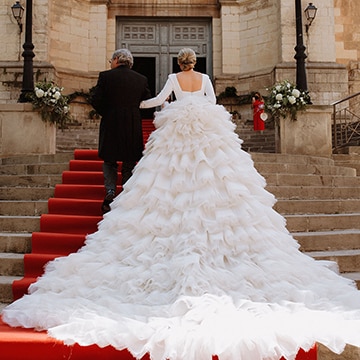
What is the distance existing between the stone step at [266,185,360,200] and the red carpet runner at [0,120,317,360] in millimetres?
2549

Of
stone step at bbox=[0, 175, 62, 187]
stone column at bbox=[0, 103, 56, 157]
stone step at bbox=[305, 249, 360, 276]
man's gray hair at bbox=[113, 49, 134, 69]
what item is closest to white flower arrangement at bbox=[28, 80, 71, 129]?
stone column at bbox=[0, 103, 56, 157]

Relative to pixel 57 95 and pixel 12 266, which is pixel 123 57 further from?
pixel 57 95

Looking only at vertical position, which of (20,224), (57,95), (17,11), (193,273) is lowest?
(193,273)

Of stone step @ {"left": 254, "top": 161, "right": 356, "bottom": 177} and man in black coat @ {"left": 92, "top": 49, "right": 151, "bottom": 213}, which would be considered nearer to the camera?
man in black coat @ {"left": 92, "top": 49, "right": 151, "bottom": 213}

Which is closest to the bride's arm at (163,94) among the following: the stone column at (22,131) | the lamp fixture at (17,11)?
the stone column at (22,131)

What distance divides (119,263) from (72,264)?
15.6 inches

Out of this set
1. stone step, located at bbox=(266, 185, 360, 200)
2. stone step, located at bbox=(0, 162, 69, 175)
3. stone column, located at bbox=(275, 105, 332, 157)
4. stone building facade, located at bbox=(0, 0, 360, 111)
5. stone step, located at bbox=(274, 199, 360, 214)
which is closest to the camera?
stone step, located at bbox=(274, 199, 360, 214)

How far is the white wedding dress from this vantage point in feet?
Result: 7.47

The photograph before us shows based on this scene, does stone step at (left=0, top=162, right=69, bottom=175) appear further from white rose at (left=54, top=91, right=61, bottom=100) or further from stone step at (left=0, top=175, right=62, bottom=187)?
white rose at (left=54, top=91, right=61, bottom=100)

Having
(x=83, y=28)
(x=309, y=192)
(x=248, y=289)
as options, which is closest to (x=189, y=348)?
(x=248, y=289)

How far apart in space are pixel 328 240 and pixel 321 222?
1.34 feet

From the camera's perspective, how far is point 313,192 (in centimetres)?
568

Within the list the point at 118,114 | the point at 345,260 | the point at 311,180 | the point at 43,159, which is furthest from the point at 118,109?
the point at 311,180

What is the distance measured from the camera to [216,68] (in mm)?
14297
